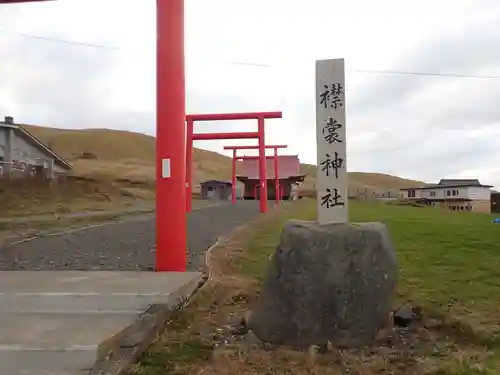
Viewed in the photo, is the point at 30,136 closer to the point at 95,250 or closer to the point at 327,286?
the point at 95,250

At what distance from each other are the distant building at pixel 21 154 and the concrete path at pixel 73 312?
17058mm

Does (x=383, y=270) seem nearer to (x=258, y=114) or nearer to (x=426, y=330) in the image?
(x=426, y=330)

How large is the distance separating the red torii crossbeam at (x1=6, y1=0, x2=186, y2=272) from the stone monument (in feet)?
8.23

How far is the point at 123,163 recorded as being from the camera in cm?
6712

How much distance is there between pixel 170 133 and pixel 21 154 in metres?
22.8

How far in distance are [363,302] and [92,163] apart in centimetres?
→ 6091

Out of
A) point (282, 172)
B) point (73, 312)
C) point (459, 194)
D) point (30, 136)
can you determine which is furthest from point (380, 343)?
point (459, 194)

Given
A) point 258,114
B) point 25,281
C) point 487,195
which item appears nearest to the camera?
point 25,281

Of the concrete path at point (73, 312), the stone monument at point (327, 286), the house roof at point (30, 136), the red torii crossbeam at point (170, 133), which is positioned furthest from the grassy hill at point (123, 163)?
the stone monument at point (327, 286)

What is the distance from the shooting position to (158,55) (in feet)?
20.7

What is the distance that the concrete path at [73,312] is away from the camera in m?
3.36

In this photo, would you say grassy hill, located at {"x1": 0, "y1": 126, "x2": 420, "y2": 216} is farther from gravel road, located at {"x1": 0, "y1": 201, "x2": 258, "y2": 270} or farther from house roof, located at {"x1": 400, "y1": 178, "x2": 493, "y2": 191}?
house roof, located at {"x1": 400, "y1": 178, "x2": 493, "y2": 191}

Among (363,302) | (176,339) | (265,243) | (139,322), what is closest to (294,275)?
(363,302)

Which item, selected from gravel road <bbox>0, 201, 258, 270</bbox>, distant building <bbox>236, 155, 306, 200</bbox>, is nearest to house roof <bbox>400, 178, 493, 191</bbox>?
distant building <bbox>236, 155, 306, 200</bbox>
